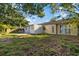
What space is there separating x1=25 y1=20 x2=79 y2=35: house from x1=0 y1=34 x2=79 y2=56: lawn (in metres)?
0.07

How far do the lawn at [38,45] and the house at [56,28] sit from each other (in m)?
0.07

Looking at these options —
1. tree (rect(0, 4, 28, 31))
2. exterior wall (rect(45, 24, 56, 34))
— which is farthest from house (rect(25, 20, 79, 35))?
tree (rect(0, 4, 28, 31))

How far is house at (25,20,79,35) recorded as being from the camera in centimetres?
433

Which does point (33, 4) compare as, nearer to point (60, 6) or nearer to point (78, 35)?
point (60, 6)

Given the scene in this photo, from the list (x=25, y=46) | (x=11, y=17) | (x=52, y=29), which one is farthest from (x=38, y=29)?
(x=11, y=17)

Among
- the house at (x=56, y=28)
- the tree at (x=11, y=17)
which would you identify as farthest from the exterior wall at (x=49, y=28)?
the tree at (x=11, y=17)

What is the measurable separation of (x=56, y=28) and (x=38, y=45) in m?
0.35

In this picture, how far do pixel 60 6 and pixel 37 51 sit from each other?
696mm

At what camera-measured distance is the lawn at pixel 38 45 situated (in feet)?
14.1

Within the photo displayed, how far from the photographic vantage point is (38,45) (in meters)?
4.32

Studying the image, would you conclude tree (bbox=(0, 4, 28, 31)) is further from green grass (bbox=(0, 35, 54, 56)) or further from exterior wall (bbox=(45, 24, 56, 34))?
exterior wall (bbox=(45, 24, 56, 34))

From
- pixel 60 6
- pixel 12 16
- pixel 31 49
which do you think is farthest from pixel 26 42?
pixel 60 6

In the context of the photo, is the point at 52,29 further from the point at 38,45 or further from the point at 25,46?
the point at 25,46

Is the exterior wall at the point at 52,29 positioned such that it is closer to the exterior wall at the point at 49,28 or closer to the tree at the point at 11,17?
the exterior wall at the point at 49,28
